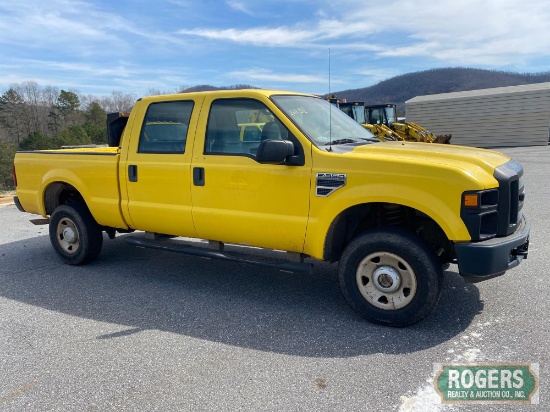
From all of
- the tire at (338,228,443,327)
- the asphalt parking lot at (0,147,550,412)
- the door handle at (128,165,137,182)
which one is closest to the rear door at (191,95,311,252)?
the tire at (338,228,443,327)

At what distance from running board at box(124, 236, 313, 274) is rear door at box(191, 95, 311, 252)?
15cm

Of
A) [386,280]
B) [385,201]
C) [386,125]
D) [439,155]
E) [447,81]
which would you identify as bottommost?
[386,280]

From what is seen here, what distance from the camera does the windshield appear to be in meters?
4.24

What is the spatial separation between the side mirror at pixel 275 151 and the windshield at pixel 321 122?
29 centimetres

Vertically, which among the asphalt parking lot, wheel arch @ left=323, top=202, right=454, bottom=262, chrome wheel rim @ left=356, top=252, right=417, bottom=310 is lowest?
the asphalt parking lot

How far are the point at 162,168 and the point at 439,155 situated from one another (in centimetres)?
276

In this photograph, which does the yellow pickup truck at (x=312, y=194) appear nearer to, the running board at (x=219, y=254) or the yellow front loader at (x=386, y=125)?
the running board at (x=219, y=254)

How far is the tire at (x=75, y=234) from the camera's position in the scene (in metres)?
5.64

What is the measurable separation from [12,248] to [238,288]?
416cm

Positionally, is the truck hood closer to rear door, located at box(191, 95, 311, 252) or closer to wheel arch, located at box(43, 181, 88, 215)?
rear door, located at box(191, 95, 311, 252)

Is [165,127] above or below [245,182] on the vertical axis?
above

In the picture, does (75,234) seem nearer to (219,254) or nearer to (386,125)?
(219,254)

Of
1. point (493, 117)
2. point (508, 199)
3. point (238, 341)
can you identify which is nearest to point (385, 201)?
point (508, 199)

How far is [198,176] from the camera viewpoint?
4559 mm
